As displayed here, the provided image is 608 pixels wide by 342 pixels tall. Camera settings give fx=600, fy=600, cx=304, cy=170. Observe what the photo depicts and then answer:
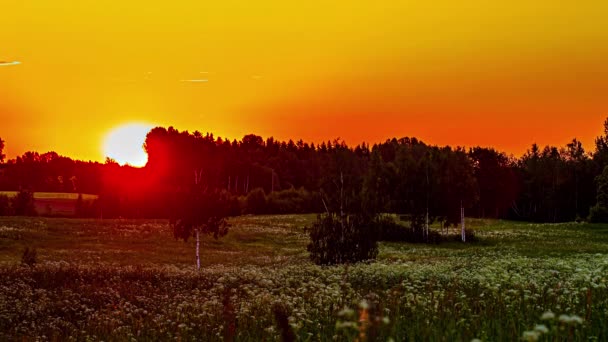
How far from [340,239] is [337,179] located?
359 centimetres

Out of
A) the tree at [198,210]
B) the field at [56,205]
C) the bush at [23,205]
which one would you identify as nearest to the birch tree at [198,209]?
the tree at [198,210]

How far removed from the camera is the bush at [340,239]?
117 feet

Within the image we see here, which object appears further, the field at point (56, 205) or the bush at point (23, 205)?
the field at point (56, 205)

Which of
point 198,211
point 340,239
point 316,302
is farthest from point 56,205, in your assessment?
point 316,302

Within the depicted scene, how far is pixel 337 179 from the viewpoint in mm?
36094

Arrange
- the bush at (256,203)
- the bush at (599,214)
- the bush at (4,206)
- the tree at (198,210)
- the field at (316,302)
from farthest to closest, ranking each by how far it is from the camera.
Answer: the bush at (256,203), the bush at (4,206), the bush at (599,214), the tree at (198,210), the field at (316,302)

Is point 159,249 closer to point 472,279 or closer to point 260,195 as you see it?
point 472,279

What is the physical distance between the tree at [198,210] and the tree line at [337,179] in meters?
0.59

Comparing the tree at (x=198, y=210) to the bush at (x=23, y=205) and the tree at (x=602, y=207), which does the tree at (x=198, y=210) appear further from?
the tree at (x=602, y=207)

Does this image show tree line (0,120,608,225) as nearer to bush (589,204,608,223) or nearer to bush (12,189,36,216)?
bush (589,204,608,223)

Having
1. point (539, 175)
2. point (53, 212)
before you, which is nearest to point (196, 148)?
point (53, 212)

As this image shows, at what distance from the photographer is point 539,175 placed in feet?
442

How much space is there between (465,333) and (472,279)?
7355mm

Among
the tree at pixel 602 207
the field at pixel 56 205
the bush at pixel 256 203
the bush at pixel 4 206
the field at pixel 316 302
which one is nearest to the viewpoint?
the field at pixel 316 302
